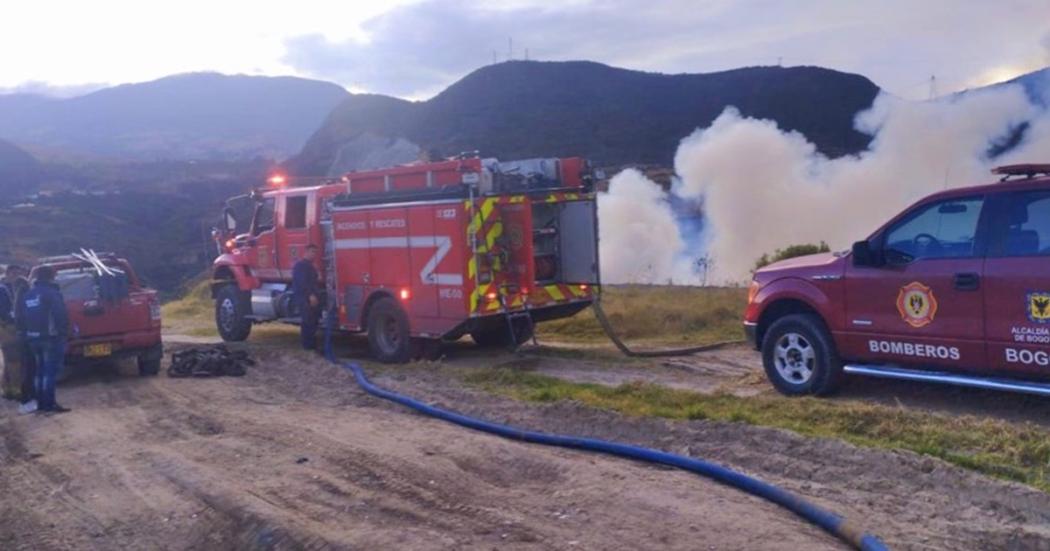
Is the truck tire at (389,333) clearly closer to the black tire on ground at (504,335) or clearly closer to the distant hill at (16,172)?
the black tire on ground at (504,335)

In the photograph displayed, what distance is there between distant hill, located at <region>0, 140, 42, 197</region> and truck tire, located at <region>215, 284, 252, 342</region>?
6448cm

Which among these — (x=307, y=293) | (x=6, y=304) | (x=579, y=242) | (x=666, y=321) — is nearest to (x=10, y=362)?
(x=6, y=304)

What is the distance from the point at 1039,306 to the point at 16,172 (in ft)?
292

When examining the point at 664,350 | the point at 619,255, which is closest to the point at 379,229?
the point at 664,350

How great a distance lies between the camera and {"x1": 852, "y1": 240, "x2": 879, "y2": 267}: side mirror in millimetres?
9172

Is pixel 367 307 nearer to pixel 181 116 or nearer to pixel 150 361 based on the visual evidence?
pixel 150 361

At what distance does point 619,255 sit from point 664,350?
21.9m

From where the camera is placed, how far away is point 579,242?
13.8 meters


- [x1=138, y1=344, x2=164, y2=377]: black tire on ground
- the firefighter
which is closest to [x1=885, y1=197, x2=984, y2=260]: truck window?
the firefighter

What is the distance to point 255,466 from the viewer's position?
26.5 feet

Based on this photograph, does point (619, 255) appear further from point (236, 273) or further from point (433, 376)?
point (433, 376)

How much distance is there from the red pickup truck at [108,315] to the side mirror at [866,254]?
30.9ft

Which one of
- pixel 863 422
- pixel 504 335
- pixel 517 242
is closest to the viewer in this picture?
pixel 863 422

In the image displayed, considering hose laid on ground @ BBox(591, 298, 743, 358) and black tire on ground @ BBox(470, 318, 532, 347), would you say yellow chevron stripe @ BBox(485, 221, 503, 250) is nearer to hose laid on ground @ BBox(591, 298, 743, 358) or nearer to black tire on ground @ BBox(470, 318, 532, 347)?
black tire on ground @ BBox(470, 318, 532, 347)
